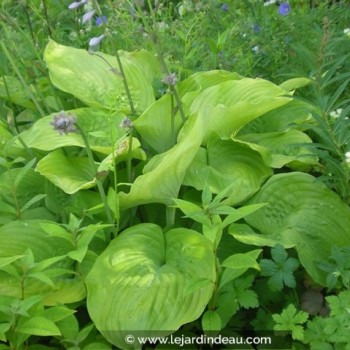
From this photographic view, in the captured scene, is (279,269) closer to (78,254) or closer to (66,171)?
(78,254)

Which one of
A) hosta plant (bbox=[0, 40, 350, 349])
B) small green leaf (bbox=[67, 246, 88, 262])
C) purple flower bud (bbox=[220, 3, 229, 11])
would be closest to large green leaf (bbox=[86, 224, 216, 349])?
hosta plant (bbox=[0, 40, 350, 349])

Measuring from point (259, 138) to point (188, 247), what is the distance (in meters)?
0.66

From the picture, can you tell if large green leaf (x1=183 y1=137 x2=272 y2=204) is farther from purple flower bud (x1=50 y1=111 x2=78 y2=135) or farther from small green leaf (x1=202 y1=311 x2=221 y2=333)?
purple flower bud (x1=50 y1=111 x2=78 y2=135)

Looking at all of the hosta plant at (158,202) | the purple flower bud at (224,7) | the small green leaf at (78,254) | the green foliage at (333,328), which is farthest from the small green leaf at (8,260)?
the purple flower bud at (224,7)

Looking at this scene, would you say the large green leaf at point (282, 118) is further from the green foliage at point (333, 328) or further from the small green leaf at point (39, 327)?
the small green leaf at point (39, 327)

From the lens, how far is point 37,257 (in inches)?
71.9

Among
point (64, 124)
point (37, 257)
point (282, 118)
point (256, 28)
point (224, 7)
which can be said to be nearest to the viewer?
point (64, 124)

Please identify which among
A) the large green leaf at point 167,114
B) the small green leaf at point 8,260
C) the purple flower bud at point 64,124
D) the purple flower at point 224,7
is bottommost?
the purple flower at point 224,7

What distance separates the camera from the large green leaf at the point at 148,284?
1594mm

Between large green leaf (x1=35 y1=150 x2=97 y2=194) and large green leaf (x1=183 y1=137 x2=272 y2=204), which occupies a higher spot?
large green leaf (x1=35 y1=150 x2=97 y2=194)

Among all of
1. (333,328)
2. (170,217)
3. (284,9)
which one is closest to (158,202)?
(170,217)

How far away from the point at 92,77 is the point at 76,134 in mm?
364

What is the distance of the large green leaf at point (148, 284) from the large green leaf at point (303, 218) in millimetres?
169

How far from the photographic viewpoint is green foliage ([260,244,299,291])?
5.53ft
